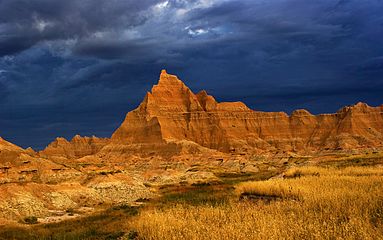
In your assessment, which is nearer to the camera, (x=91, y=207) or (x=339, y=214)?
(x=339, y=214)

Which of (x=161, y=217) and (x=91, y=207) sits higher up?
(x=161, y=217)

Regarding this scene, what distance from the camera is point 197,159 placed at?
477 ft

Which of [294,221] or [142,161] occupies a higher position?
[142,161]

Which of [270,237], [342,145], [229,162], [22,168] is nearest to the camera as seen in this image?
[270,237]

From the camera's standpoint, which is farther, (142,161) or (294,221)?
(142,161)

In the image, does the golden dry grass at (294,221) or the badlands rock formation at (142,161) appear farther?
the badlands rock formation at (142,161)

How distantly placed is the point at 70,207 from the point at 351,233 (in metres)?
34.8

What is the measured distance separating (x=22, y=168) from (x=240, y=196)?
164 feet

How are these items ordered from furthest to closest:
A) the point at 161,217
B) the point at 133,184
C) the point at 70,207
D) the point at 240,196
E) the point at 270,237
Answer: the point at 133,184, the point at 70,207, the point at 240,196, the point at 161,217, the point at 270,237

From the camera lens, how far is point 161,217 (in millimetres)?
12461

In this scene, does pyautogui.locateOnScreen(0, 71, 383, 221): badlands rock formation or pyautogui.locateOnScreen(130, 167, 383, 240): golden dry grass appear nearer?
pyautogui.locateOnScreen(130, 167, 383, 240): golden dry grass

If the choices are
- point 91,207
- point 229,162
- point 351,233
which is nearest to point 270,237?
point 351,233

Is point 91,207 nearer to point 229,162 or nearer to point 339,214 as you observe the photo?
point 339,214

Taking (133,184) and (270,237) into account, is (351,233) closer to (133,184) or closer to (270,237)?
(270,237)
